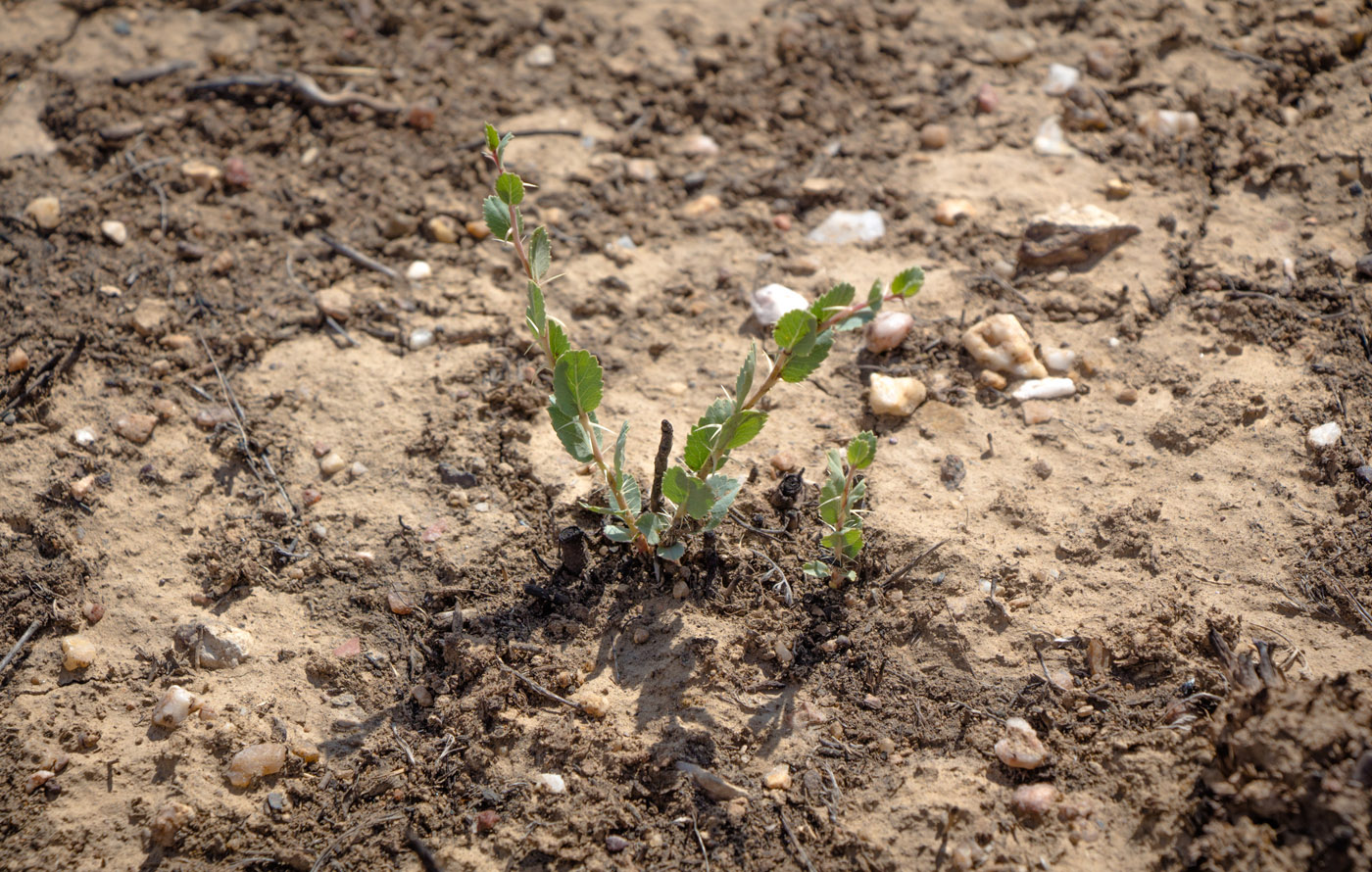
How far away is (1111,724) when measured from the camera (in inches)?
80.9

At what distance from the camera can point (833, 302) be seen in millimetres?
1843

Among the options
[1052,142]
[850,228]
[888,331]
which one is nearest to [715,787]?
[888,331]

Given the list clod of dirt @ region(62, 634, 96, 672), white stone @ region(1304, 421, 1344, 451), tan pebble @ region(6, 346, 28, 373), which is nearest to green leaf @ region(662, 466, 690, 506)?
clod of dirt @ region(62, 634, 96, 672)

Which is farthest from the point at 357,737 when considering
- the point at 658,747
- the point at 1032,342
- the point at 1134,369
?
the point at 1134,369

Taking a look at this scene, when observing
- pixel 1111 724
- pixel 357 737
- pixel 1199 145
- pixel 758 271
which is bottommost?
pixel 357 737

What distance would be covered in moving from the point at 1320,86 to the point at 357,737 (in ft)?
13.6

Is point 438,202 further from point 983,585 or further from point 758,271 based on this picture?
point 983,585

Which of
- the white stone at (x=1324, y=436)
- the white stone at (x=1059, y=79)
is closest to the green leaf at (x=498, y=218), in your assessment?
the white stone at (x=1324, y=436)

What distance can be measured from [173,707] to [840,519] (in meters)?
1.78

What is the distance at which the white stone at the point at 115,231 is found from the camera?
3.09 metres

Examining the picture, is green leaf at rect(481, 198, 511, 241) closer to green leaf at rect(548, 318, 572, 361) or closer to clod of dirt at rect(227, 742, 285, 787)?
green leaf at rect(548, 318, 572, 361)

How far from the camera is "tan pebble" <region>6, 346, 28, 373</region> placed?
→ 107 inches

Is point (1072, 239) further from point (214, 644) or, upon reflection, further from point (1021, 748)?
point (214, 644)

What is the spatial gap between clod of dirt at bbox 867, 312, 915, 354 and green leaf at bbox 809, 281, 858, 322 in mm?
916
